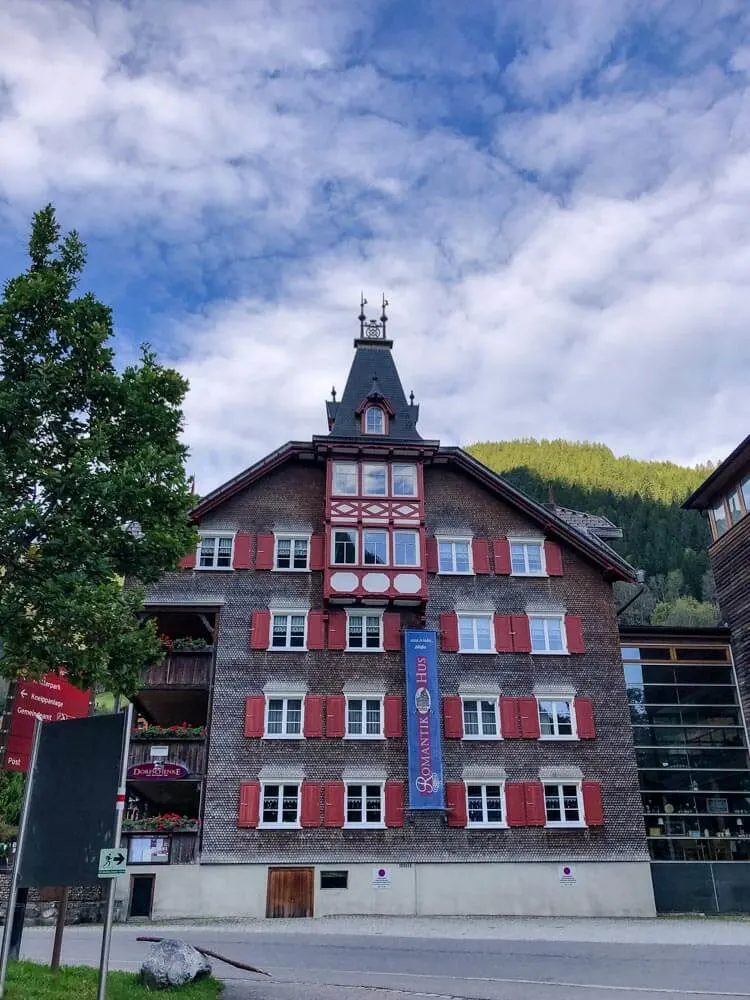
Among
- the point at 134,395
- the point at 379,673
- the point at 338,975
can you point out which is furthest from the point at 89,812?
the point at 379,673

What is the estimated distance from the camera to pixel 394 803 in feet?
98.6

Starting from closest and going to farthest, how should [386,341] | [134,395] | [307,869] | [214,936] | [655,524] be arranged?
[134,395] < [214,936] < [307,869] < [386,341] < [655,524]

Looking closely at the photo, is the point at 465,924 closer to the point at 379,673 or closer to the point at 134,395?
the point at 379,673

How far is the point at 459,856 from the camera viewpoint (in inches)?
1167

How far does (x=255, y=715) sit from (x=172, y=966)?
699 inches

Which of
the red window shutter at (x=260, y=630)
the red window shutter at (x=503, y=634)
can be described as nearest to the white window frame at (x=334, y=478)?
the red window shutter at (x=260, y=630)

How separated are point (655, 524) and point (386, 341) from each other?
252 feet

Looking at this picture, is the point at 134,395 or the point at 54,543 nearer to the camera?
the point at 54,543

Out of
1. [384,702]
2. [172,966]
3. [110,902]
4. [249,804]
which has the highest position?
[384,702]

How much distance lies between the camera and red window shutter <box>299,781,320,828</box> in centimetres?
2967

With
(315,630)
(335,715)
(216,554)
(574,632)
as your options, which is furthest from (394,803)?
(216,554)

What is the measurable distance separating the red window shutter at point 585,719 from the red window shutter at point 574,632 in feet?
6.66

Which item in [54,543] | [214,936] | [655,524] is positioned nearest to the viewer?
[54,543]

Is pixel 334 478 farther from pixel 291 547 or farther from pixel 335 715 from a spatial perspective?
pixel 335 715
